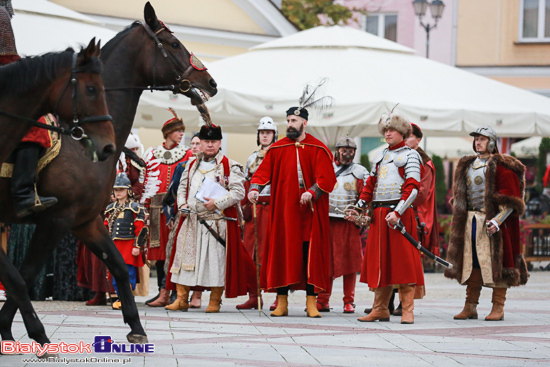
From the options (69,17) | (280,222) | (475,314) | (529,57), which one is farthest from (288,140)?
(529,57)

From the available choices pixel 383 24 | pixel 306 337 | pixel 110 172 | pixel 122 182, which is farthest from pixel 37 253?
pixel 383 24

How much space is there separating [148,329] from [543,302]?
559 cm

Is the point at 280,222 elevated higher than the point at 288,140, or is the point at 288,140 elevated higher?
the point at 288,140

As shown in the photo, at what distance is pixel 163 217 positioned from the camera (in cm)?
1125

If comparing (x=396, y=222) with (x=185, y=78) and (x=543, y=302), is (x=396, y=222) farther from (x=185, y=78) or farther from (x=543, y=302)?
(x=543, y=302)

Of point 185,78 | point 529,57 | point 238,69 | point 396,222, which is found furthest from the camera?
point 529,57

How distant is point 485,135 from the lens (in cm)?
997

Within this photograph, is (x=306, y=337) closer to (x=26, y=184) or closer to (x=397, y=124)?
(x=397, y=124)

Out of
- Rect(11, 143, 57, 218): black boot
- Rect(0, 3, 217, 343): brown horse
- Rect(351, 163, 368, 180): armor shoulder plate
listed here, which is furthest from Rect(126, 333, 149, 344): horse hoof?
Rect(351, 163, 368, 180): armor shoulder plate

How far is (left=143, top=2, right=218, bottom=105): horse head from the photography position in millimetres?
8320

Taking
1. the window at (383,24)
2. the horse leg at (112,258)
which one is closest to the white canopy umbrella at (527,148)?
the window at (383,24)

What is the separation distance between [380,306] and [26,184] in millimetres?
4078

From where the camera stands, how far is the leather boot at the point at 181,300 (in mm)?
10477

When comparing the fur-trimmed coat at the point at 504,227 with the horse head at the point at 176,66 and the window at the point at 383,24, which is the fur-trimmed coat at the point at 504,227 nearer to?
the horse head at the point at 176,66
